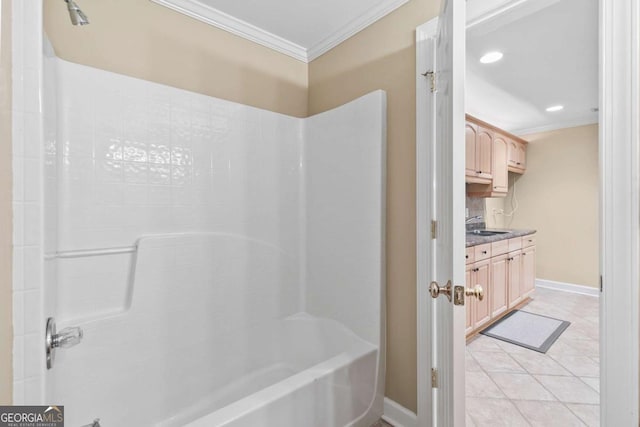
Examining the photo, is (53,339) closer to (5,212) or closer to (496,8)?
(5,212)

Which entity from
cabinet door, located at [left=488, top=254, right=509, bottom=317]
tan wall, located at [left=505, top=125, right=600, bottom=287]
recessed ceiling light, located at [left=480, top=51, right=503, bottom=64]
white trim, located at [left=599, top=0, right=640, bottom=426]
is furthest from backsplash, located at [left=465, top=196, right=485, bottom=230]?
white trim, located at [left=599, top=0, right=640, bottom=426]

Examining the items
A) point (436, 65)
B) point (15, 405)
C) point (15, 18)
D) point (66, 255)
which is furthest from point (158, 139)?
point (436, 65)

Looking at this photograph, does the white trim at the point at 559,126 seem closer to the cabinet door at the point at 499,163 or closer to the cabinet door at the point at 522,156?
the cabinet door at the point at 522,156

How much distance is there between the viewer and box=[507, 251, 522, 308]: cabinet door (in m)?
3.25

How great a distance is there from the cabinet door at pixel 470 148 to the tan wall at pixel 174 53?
6.23ft

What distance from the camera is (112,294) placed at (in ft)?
4.83

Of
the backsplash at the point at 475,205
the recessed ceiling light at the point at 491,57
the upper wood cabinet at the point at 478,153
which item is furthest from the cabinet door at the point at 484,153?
the recessed ceiling light at the point at 491,57

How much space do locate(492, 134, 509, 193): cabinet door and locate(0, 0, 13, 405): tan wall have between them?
412cm

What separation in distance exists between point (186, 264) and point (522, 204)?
493cm

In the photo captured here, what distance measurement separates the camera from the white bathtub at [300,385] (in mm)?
1164

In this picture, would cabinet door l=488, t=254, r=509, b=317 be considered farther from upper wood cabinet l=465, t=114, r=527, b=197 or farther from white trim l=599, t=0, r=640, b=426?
white trim l=599, t=0, r=640, b=426

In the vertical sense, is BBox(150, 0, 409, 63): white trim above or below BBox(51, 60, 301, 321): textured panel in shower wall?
above

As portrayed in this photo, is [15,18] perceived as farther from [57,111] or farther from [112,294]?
[112,294]

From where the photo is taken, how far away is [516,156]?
416 cm
